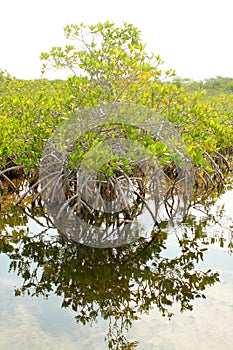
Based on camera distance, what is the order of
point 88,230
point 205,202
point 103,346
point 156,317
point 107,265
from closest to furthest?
1. point 103,346
2. point 156,317
3. point 107,265
4. point 88,230
5. point 205,202

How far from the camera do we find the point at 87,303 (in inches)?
168

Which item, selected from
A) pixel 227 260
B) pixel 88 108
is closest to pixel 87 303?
pixel 227 260

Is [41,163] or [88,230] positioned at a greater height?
[41,163]

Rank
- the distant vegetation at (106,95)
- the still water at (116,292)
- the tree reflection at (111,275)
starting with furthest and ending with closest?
the distant vegetation at (106,95)
the tree reflection at (111,275)
the still water at (116,292)

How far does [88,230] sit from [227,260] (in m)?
1.91

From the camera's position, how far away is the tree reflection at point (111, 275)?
420 centimetres

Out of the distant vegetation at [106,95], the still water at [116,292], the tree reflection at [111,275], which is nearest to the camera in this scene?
the still water at [116,292]

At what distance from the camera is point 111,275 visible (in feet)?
16.0

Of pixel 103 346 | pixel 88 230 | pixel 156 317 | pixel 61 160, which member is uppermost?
pixel 61 160

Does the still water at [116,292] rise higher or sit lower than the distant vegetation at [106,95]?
lower

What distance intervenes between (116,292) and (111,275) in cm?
39

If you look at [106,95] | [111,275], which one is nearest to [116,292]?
[111,275]

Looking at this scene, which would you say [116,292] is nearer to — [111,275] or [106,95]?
[111,275]

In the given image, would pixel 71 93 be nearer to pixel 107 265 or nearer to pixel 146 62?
pixel 146 62
